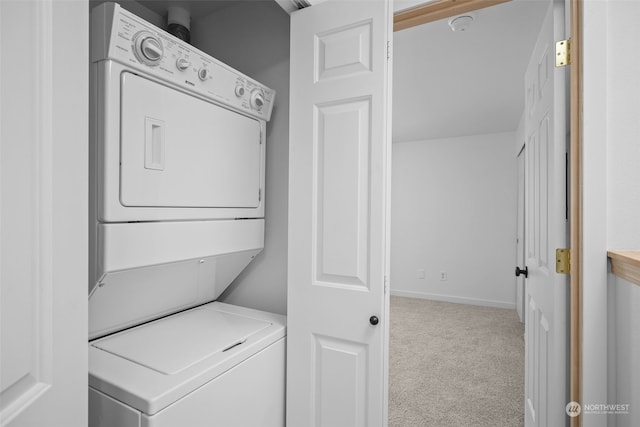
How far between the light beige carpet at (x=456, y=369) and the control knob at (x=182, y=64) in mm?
2240

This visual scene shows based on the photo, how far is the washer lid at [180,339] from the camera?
4.02 ft

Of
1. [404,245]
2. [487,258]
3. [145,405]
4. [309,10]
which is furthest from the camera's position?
[404,245]

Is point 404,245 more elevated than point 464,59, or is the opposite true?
point 464,59

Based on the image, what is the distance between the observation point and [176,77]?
1.28 meters

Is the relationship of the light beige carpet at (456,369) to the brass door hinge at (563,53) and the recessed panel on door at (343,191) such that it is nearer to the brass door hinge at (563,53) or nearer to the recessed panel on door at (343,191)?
the recessed panel on door at (343,191)

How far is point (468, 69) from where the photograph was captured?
2.75m

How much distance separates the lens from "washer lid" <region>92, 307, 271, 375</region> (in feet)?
4.02

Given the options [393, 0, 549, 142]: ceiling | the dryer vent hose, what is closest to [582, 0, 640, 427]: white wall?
[393, 0, 549, 142]: ceiling

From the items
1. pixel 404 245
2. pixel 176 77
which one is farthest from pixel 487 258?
pixel 176 77

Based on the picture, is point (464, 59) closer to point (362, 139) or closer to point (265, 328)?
point (362, 139)

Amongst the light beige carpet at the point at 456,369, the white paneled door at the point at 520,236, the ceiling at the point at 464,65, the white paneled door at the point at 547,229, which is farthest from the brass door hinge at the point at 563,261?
the white paneled door at the point at 520,236

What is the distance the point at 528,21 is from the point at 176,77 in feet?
6.79
